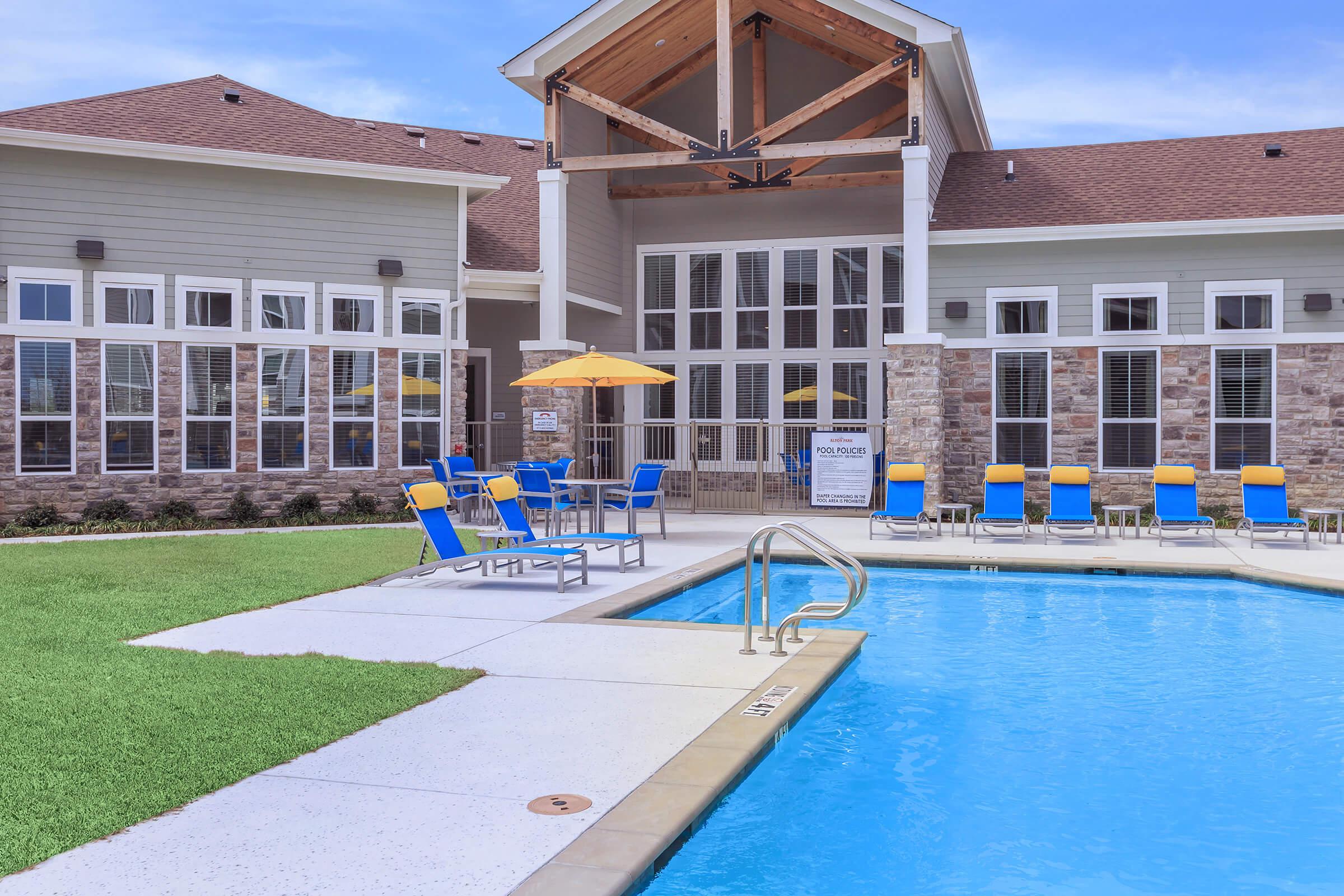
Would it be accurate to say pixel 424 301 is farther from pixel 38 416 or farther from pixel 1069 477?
pixel 1069 477

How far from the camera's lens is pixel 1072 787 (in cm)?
503

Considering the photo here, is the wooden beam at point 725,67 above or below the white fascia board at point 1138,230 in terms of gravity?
above

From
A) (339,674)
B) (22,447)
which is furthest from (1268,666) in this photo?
(22,447)

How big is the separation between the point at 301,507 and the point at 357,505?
0.76 m

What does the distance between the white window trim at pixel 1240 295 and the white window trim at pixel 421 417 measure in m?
11.0

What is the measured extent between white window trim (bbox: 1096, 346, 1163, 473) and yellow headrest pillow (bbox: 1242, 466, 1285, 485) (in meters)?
2.48

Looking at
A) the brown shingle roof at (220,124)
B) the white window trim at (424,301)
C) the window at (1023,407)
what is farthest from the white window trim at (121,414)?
the window at (1023,407)

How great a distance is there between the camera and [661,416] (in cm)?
1992

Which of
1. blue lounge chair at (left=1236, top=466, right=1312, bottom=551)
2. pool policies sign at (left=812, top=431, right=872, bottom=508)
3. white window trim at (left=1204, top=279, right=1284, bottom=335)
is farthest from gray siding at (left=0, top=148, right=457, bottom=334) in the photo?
blue lounge chair at (left=1236, top=466, right=1312, bottom=551)

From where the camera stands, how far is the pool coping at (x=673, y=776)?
3488 mm

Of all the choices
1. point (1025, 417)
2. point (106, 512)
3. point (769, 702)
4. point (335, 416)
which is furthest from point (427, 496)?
point (1025, 417)

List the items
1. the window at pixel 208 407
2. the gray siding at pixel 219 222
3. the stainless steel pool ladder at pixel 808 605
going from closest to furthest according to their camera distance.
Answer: the stainless steel pool ladder at pixel 808 605, the gray siding at pixel 219 222, the window at pixel 208 407

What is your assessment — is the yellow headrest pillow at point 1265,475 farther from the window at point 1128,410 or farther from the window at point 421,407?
the window at point 421,407

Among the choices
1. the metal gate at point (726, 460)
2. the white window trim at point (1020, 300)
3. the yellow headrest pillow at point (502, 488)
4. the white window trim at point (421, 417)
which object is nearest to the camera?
the yellow headrest pillow at point (502, 488)
